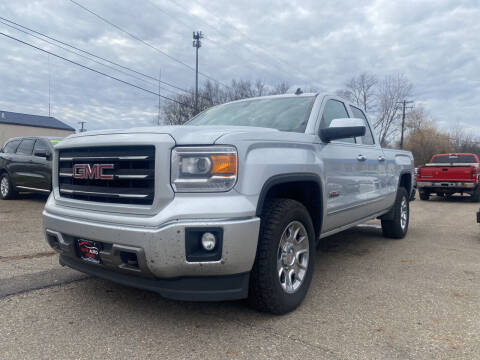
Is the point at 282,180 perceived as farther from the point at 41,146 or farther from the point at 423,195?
the point at 423,195

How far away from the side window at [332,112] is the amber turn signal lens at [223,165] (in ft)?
5.10

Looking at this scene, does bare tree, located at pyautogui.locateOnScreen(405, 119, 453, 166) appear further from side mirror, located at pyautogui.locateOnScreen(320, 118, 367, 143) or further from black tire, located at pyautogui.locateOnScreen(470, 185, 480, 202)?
side mirror, located at pyautogui.locateOnScreen(320, 118, 367, 143)

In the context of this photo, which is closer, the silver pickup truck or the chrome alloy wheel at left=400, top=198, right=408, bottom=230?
the silver pickup truck

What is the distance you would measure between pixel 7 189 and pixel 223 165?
945 cm

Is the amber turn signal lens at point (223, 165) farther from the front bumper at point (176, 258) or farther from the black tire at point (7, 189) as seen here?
the black tire at point (7, 189)

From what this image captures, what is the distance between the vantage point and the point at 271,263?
263cm

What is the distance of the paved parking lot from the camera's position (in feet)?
7.80

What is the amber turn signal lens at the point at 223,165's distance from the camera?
241cm

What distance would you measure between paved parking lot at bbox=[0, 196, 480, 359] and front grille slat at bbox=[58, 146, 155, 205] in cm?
89

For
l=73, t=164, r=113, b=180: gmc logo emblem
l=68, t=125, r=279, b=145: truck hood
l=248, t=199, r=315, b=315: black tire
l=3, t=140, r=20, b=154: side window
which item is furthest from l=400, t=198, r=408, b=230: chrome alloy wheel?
l=3, t=140, r=20, b=154: side window

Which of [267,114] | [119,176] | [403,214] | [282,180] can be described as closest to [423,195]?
[403,214]

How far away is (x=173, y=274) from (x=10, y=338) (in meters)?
1.17

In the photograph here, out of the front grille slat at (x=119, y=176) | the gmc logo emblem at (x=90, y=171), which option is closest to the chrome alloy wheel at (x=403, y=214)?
the front grille slat at (x=119, y=176)

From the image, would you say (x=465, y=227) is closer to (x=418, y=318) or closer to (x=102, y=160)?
(x=418, y=318)
